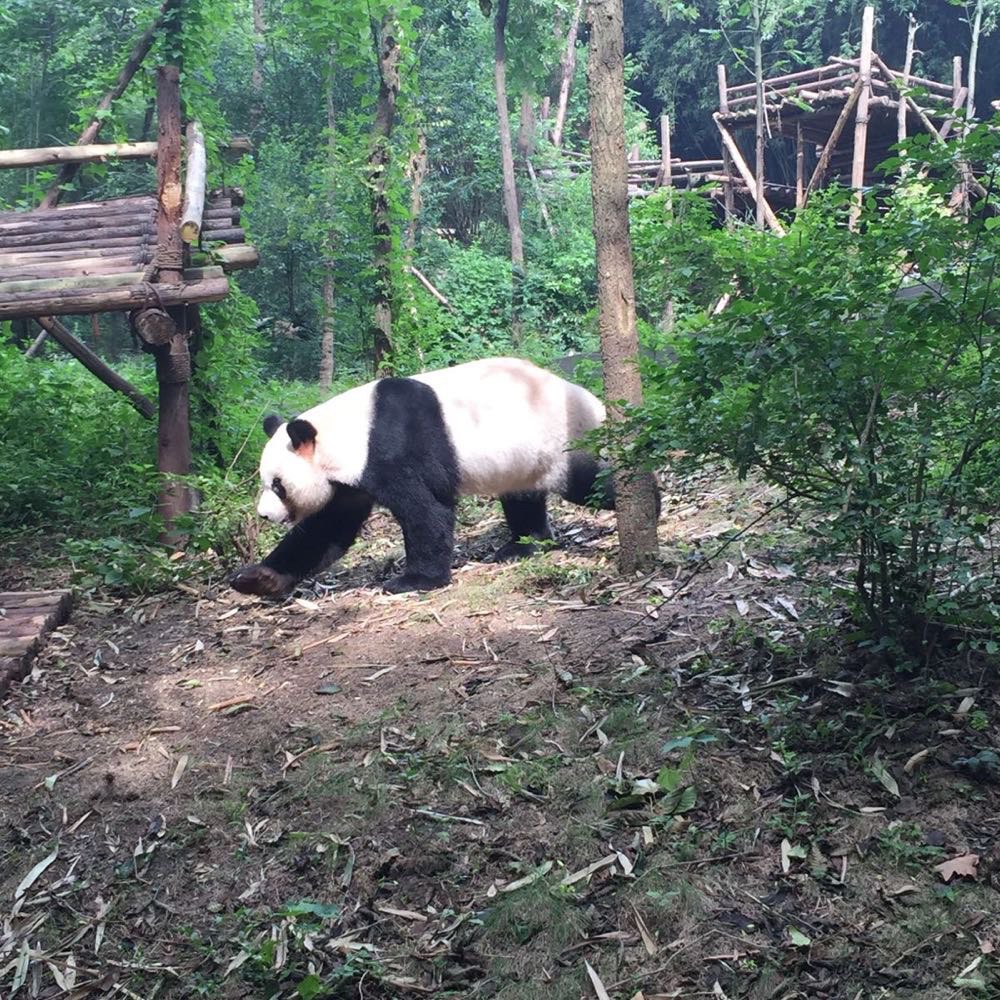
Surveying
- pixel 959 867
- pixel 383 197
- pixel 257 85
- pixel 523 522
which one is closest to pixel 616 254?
pixel 523 522

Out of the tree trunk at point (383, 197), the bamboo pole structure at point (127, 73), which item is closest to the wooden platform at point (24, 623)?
the tree trunk at point (383, 197)

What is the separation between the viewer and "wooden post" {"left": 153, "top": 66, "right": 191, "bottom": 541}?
7051mm

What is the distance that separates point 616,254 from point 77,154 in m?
5.42

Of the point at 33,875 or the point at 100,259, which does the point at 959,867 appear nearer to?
the point at 33,875

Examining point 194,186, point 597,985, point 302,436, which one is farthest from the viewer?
point 194,186

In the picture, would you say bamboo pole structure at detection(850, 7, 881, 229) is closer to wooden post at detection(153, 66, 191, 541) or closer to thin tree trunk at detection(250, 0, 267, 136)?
thin tree trunk at detection(250, 0, 267, 136)

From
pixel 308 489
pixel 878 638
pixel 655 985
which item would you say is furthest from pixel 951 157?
pixel 308 489

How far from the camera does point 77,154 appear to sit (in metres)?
8.36

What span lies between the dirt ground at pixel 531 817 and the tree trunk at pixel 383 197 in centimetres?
538

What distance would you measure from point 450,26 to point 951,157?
21199mm

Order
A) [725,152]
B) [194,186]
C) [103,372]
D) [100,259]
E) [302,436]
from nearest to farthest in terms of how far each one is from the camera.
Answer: [302,436], [100,259], [194,186], [103,372], [725,152]

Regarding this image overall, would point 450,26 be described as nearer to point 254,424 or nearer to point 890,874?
point 254,424

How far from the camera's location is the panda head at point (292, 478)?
6074 millimetres

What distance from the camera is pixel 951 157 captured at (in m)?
3.08
